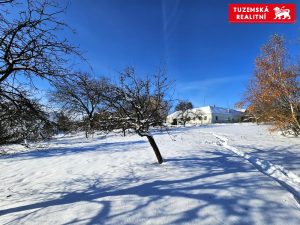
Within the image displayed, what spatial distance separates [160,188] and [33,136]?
3571 mm

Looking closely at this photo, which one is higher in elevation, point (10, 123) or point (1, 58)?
point (1, 58)

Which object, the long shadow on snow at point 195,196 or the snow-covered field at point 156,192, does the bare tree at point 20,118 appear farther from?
the long shadow on snow at point 195,196

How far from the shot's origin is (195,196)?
6000 millimetres

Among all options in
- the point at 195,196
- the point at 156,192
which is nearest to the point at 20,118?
the point at 156,192

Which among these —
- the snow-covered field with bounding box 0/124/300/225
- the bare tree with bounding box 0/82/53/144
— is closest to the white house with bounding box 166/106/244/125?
the snow-covered field with bounding box 0/124/300/225

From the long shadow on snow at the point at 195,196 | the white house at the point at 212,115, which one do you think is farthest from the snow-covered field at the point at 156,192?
the white house at the point at 212,115

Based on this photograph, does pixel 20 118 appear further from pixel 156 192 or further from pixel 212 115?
pixel 212 115

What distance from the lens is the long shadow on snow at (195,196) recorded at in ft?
16.5

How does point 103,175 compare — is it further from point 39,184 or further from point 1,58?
point 1,58

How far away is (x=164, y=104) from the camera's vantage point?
34.4 feet

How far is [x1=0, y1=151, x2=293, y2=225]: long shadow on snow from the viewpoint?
504cm

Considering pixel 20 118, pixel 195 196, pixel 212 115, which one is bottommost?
pixel 195 196

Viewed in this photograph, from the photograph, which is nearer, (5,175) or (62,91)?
(62,91)

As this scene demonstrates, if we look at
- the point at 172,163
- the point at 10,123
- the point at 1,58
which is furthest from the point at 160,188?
the point at 1,58
